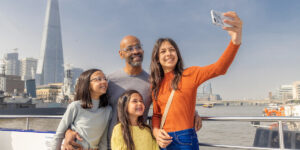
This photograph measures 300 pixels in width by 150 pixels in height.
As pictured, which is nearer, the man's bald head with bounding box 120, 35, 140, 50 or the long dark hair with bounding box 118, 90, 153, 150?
the long dark hair with bounding box 118, 90, 153, 150

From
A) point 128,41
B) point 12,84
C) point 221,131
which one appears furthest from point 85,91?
point 12,84

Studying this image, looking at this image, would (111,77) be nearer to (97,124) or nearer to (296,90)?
(97,124)

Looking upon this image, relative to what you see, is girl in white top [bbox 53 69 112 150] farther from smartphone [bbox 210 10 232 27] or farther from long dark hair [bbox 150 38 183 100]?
smartphone [bbox 210 10 232 27]

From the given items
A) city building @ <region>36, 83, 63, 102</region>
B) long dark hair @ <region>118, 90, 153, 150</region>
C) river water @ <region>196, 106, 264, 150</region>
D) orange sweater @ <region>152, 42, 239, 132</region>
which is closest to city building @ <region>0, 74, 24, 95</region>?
city building @ <region>36, 83, 63, 102</region>

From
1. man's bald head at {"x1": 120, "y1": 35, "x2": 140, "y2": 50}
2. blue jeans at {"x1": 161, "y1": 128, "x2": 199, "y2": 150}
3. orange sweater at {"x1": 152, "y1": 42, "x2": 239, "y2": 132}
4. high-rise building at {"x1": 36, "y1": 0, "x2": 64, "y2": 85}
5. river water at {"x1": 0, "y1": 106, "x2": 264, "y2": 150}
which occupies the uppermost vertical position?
high-rise building at {"x1": 36, "y1": 0, "x2": 64, "y2": 85}

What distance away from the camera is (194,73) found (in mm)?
2096

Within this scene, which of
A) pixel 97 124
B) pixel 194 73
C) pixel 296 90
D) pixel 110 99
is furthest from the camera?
pixel 296 90

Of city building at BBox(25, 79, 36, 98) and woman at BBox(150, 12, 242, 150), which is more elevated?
woman at BBox(150, 12, 242, 150)

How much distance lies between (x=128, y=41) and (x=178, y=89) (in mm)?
1080

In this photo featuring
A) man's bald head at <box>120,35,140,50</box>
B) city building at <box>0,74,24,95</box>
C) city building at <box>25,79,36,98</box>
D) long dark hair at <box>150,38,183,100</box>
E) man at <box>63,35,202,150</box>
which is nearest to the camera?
long dark hair at <box>150,38,183,100</box>

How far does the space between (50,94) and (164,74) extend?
11506 centimetres

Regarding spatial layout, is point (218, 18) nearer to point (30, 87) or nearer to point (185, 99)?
point (185, 99)

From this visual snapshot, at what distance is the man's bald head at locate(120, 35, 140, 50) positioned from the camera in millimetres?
2793

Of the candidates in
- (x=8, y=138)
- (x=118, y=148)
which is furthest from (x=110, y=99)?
(x=8, y=138)
